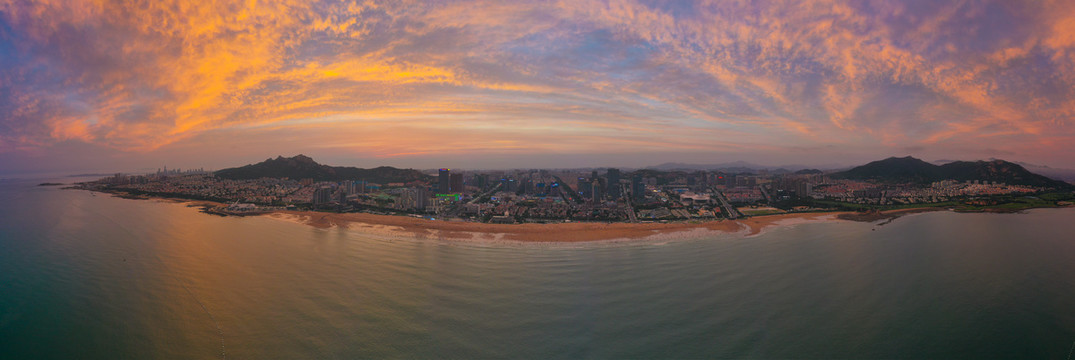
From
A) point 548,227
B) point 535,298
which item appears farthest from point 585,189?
point 535,298

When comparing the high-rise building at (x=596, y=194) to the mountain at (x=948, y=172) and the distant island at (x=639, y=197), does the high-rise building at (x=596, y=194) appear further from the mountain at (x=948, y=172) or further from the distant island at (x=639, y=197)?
the mountain at (x=948, y=172)

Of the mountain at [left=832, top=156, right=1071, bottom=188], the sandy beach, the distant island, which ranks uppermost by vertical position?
the mountain at [left=832, top=156, right=1071, bottom=188]

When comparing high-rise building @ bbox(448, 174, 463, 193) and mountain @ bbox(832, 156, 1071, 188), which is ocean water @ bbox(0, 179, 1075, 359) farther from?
mountain @ bbox(832, 156, 1071, 188)

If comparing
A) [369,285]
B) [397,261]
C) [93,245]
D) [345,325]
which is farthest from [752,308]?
[93,245]

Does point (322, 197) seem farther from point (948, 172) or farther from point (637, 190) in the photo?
point (948, 172)

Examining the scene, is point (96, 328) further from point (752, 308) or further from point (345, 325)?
point (752, 308)

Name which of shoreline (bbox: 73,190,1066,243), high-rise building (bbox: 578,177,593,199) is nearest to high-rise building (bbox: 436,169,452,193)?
shoreline (bbox: 73,190,1066,243)
